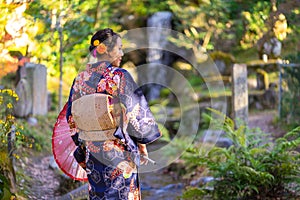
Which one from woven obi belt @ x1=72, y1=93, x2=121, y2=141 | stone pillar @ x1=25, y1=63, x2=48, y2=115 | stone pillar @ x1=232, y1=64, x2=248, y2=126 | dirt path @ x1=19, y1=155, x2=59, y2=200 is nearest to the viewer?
woven obi belt @ x1=72, y1=93, x2=121, y2=141

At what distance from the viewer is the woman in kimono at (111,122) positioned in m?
3.34

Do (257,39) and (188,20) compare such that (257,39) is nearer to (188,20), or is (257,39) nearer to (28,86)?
(188,20)

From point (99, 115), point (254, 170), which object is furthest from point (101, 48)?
point (254, 170)

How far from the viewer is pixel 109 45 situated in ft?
11.3

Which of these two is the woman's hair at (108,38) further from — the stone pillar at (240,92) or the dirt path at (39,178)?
the stone pillar at (240,92)

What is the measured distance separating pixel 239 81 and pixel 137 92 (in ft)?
12.5

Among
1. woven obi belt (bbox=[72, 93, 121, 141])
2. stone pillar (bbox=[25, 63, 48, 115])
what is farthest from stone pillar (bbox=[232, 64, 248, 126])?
woven obi belt (bbox=[72, 93, 121, 141])

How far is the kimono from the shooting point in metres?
3.34

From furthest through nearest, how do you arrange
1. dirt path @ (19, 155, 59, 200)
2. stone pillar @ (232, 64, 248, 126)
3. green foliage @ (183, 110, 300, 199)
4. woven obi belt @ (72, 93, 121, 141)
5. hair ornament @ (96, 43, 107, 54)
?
stone pillar @ (232, 64, 248, 126), dirt path @ (19, 155, 59, 200), green foliage @ (183, 110, 300, 199), hair ornament @ (96, 43, 107, 54), woven obi belt @ (72, 93, 121, 141)

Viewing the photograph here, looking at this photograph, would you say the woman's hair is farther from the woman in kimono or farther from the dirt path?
the dirt path

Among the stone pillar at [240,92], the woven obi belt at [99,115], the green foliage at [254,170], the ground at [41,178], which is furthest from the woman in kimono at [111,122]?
the stone pillar at [240,92]

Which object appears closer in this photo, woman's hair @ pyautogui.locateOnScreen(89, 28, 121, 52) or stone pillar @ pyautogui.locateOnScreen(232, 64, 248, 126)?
woman's hair @ pyautogui.locateOnScreen(89, 28, 121, 52)

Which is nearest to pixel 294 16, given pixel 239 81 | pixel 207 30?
pixel 239 81

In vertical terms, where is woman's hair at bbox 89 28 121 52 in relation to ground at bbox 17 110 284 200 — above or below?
above
